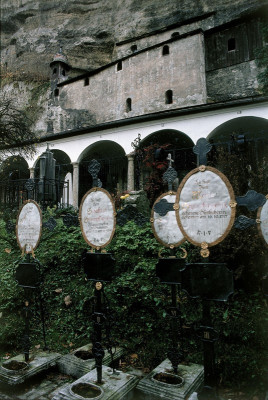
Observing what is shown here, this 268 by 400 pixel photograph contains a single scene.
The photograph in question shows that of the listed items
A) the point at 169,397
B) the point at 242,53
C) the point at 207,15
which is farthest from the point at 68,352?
the point at 207,15

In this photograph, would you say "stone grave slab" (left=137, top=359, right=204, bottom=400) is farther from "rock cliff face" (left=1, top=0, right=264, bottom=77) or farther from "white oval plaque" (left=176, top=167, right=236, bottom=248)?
"rock cliff face" (left=1, top=0, right=264, bottom=77)

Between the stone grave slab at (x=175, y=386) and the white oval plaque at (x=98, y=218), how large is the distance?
154 cm

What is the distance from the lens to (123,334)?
163 inches

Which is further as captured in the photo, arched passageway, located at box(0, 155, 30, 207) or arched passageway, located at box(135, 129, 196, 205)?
arched passageway, located at box(0, 155, 30, 207)

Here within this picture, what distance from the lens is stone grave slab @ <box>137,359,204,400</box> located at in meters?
2.69

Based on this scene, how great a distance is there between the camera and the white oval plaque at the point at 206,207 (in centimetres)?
244

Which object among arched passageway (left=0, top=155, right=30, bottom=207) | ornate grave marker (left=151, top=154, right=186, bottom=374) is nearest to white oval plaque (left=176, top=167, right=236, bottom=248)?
ornate grave marker (left=151, top=154, right=186, bottom=374)

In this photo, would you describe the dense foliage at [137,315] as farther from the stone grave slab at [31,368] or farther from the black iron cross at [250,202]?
the black iron cross at [250,202]

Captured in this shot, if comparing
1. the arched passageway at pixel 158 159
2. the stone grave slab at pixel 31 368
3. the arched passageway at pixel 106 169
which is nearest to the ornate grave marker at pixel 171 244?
the stone grave slab at pixel 31 368

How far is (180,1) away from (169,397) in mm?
28603

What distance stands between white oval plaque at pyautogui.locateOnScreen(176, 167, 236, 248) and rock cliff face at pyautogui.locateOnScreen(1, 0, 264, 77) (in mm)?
23747

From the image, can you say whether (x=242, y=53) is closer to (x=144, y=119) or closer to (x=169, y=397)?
(x=144, y=119)

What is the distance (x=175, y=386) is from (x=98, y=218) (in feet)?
6.49

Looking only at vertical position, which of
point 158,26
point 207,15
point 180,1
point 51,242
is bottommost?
point 51,242
